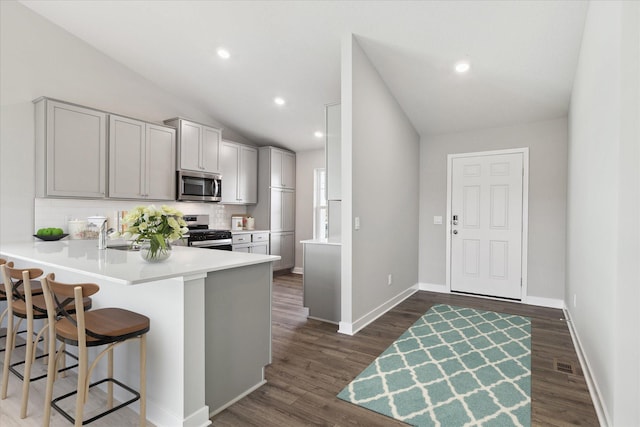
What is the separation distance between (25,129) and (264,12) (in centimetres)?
281

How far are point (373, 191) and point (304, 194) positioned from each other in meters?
3.00

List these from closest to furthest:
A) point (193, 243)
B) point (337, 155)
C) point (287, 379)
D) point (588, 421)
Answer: point (588, 421)
point (287, 379)
point (337, 155)
point (193, 243)

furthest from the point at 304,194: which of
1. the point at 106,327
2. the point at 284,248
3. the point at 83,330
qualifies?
the point at 83,330

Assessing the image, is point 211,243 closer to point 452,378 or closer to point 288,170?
point 288,170

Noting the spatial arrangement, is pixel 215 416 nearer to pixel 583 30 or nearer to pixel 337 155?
pixel 337 155

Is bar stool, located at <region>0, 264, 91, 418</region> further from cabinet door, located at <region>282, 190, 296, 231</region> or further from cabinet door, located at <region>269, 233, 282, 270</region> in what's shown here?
cabinet door, located at <region>282, 190, 296, 231</region>

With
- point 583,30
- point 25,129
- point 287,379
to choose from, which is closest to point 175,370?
point 287,379

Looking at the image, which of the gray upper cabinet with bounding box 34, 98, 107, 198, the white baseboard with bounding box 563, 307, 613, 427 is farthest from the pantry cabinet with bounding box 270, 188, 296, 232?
the white baseboard with bounding box 563, 307, 613, 427

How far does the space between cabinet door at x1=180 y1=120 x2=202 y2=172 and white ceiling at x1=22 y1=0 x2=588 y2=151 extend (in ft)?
1.67

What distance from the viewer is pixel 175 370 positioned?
5.98 ft

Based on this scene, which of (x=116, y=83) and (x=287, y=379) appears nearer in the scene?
(x=287, y=379)

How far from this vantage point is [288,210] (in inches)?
259

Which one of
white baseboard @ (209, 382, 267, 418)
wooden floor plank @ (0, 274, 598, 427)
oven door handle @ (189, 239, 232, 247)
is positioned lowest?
wooden floor plank @ (0, 274, 598, 427)

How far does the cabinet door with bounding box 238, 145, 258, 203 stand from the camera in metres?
5.96
